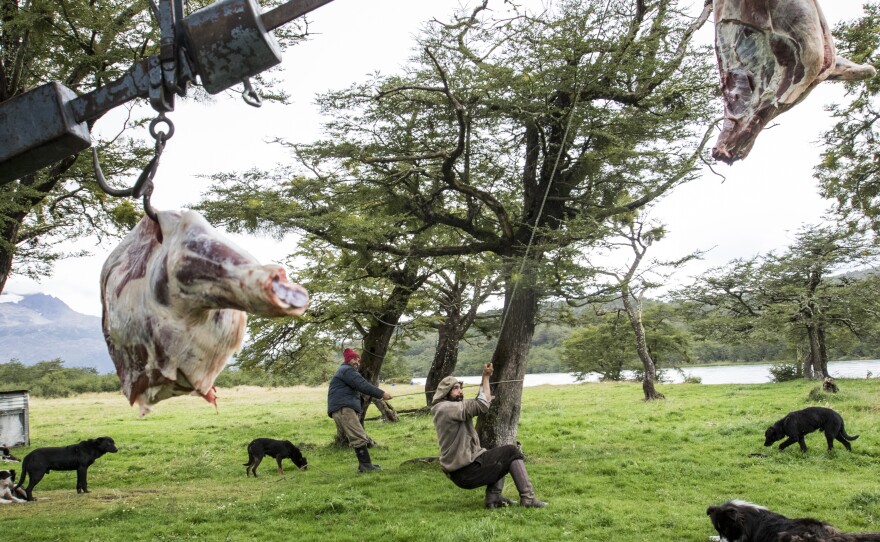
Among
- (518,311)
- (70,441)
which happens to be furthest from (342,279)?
(70,441)

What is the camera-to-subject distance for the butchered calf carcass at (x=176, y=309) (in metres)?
1.71

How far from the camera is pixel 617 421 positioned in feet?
58.6

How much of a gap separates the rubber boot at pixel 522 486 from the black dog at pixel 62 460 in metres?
7.63

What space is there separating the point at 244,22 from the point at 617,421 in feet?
57.0

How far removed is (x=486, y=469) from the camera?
844cm

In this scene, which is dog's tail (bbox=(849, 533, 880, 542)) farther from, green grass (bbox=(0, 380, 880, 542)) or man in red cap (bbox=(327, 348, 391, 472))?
man in red cap (bbox=(327, 348, 391, 472))

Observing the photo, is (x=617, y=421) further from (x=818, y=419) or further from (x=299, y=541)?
(x=299, y=541)

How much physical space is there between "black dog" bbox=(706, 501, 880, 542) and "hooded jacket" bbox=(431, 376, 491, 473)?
285 cm

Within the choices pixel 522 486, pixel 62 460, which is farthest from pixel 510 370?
pixel 62 460

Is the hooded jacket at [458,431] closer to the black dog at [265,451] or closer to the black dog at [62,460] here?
the black dog at [265,451]

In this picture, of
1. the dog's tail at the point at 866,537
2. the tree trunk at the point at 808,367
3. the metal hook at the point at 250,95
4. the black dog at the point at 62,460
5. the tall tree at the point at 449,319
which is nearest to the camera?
the metal hook at the point at 250,95

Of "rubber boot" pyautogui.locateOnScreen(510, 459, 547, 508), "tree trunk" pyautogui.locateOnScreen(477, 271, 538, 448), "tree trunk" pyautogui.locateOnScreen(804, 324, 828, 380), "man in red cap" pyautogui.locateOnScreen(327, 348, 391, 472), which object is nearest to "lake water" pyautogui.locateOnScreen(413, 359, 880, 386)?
"tree trunk" pyautogui.locateOnScreen(804, 324, 828, 380)

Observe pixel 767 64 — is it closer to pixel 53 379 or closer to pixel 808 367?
pixel 808 367

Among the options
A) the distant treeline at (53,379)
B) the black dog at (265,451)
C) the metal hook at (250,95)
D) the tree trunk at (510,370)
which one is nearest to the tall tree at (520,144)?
the tree trunk at (510,370)
